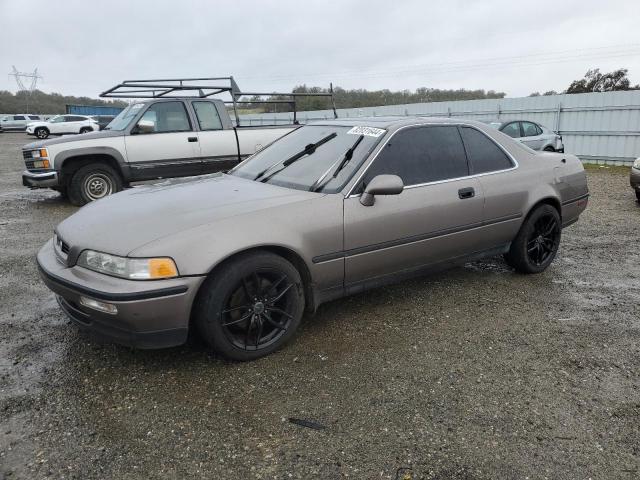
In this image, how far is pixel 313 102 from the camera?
46.0 ft

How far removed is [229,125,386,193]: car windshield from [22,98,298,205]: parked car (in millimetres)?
4507

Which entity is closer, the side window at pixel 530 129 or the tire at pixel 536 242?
the tire at pixel 536 242

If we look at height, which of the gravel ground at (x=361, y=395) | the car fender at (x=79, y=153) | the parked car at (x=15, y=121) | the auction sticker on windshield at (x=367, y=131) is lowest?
the gravel ground at (x=361, y=395)

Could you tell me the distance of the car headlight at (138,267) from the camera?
2.64 meters

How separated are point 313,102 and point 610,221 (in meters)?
9.03

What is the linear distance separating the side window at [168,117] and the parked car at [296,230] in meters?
4.65

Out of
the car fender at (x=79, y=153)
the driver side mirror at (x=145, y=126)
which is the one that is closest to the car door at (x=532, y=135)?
the driver side mirror at (x=145, y=126)

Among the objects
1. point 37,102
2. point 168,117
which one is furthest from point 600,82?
point 37,102

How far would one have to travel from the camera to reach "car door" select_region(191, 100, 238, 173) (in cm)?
848

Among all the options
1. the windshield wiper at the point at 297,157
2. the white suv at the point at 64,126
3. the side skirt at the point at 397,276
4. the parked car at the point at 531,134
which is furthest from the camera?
the white suv at the point at 64,126

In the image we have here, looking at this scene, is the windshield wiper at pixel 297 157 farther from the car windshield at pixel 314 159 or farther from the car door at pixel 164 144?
the car door at pixel 164 144

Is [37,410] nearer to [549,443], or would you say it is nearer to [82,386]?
[82,386]

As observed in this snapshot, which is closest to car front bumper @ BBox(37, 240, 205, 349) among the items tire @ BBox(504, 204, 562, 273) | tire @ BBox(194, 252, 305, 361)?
tire @ BBox(194, 252, 305, 361)

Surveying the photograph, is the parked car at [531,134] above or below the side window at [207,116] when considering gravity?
below
